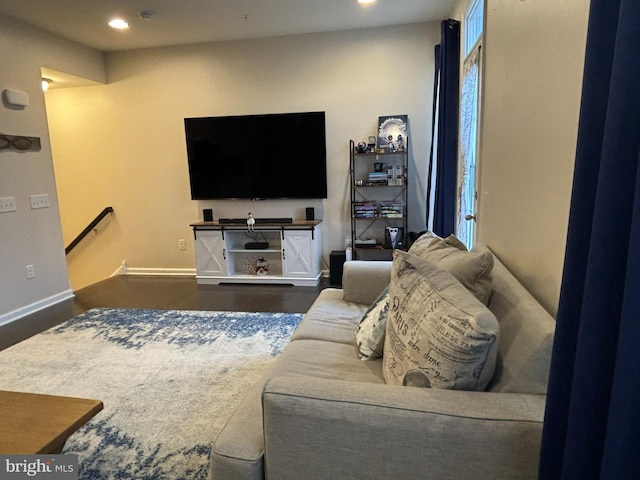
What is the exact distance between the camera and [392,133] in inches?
170

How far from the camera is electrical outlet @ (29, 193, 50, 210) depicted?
3.89 meters

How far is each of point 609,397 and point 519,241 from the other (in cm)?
119

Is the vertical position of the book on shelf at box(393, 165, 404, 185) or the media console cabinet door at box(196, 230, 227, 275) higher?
the book on shelf at box(393, 165, 404, 185)

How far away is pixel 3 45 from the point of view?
3615 millimetres

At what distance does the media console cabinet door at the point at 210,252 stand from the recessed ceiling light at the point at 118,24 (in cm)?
224

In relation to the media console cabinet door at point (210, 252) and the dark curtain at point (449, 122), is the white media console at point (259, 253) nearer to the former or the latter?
the media console cabinet door at point (210, 252)

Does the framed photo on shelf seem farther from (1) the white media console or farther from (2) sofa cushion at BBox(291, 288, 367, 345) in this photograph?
(2) sofa cushion at BBox(291, 288, 367, 345)

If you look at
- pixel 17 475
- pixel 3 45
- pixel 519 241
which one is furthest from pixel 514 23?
pixel 3 45

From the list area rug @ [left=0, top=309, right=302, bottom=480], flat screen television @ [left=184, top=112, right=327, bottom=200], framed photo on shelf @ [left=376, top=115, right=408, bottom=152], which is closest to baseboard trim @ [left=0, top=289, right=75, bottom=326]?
area rug @ [left=0, top=309, right=302, bottom=480]

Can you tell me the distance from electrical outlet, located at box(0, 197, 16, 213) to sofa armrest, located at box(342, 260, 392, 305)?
3346mm

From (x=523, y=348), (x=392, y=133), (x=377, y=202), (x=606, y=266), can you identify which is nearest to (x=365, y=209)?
(x=377, y=202)

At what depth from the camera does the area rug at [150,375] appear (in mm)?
1776

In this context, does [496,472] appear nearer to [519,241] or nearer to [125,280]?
[519,241]

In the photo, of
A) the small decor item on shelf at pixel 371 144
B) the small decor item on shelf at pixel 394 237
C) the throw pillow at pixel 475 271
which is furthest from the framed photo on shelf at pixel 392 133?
the throw pillow at pixel 475 271
